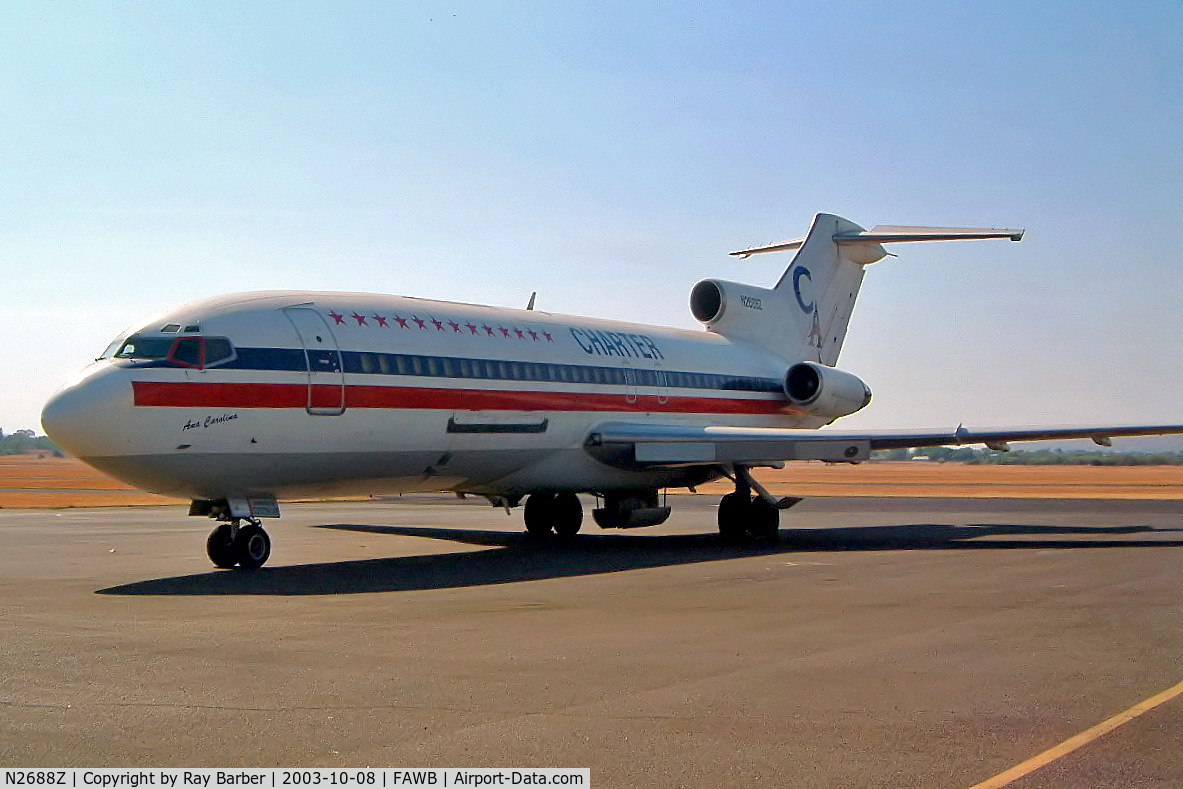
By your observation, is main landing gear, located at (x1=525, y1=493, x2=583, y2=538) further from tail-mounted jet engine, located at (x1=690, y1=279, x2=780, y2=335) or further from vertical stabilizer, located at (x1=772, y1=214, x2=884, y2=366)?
vertical stabilizer, located at (x1=772, y1=214, x2=884, y2=366)

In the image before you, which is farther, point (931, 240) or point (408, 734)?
point (931, 240)

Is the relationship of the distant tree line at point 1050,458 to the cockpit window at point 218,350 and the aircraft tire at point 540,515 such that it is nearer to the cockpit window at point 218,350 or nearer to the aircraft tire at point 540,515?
the aircraft tire at point 540,515

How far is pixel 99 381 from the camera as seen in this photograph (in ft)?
46.6

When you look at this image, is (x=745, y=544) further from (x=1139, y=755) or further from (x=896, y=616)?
(x=1139, y=755)

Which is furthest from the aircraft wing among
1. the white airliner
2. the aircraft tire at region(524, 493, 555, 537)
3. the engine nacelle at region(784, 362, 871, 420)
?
the engine nacelle at region(784, 362, 871, 420)

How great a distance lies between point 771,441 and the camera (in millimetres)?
20312

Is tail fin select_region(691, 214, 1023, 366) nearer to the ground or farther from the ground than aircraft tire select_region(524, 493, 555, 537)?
farther from the ground

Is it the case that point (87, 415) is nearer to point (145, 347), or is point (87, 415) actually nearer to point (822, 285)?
point (145, 347)

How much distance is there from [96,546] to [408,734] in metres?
15.2

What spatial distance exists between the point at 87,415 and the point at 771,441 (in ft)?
36.8

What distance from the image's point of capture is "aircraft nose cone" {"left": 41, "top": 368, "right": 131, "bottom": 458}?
46.0 feet

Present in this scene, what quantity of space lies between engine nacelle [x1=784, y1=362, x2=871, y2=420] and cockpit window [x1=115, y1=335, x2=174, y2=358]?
571 inches

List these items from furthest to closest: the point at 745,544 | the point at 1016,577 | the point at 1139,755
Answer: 1. the point at 745,544
2. the point at 1016,577
3. the point at 1139,755

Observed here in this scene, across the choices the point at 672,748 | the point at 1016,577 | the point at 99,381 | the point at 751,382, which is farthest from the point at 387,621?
the point at 751,382
